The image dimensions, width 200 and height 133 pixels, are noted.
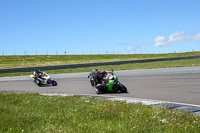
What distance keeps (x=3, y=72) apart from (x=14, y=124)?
1042 inches

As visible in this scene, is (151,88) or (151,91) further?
(151,88)

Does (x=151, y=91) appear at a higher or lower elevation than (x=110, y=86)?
lower

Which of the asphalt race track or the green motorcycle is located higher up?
the green motorcycle

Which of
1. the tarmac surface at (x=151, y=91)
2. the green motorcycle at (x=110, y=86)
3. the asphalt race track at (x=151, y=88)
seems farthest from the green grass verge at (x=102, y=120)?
the green motorcycle at (x=110, y=86)

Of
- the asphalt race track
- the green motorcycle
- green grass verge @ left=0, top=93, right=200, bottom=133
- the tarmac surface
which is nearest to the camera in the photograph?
green grass verge @ left=0, top=93, right=200, bottom=133

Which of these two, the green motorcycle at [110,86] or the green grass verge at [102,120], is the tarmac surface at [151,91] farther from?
the green grass verge at [102,120]

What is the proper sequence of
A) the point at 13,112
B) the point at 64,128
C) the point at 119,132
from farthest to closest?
the point at 13,112 → the point at 64,128 → the point at 119,132

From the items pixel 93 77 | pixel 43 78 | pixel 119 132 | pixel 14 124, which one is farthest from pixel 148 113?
pixel 43 78

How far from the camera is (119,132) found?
4.89 meters

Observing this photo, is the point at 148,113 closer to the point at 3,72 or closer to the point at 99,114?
the point at 99,114

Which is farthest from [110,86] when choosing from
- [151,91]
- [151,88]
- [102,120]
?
[102,120]

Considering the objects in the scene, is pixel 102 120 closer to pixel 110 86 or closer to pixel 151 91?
pixel 110 86

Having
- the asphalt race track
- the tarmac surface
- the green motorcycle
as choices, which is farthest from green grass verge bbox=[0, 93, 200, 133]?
the green motorcycle

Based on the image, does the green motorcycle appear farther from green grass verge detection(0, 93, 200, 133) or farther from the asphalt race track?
green grass verge detection(0, 93, 200, 133)
